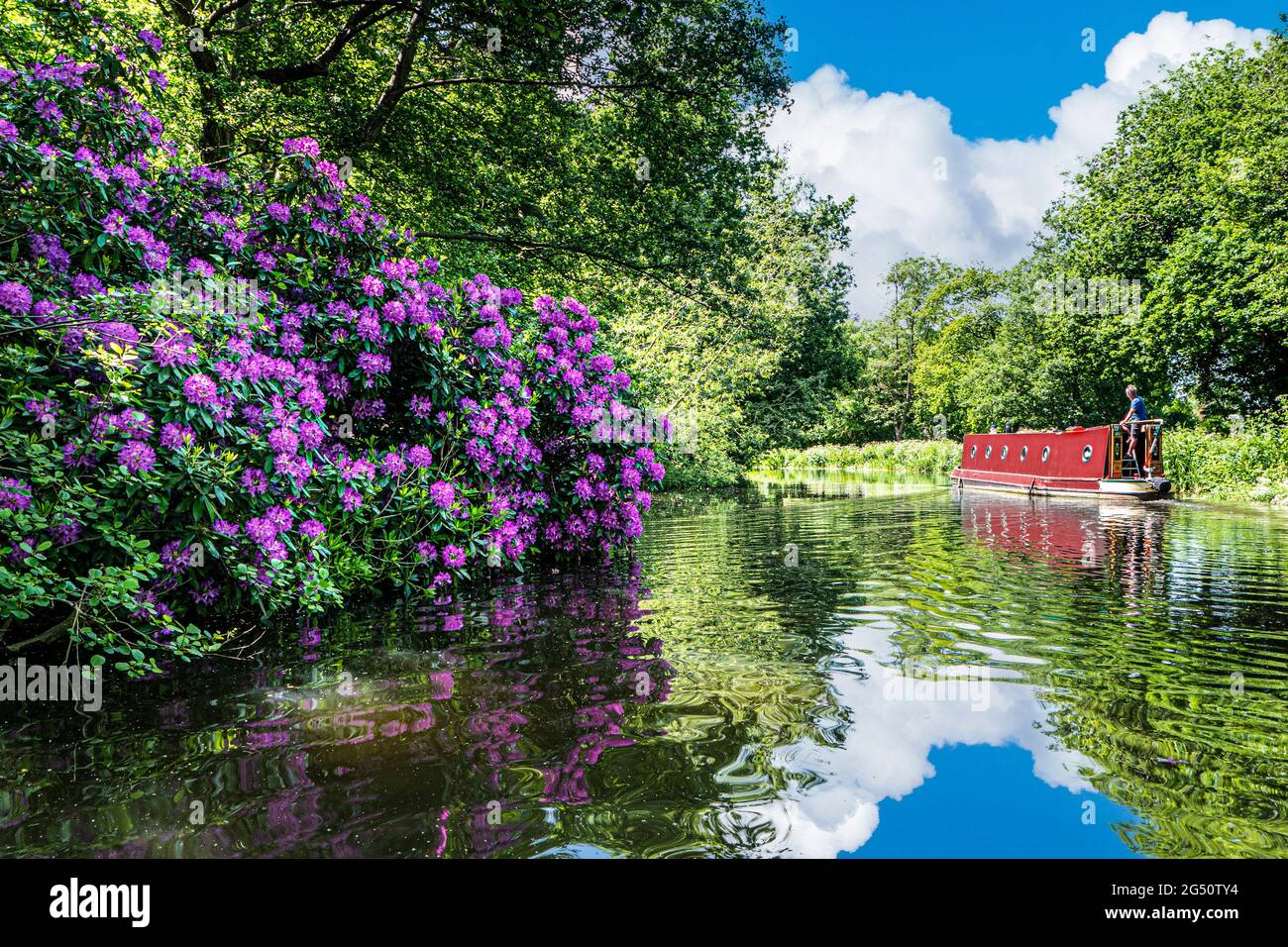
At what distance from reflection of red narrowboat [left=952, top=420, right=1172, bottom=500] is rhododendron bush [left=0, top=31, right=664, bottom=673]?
16.6 metres

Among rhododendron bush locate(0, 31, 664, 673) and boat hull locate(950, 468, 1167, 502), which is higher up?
rhododendron bush locate(0, 31, 664, 673)

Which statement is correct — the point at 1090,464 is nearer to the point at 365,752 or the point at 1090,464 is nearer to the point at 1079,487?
the point at 1079,487

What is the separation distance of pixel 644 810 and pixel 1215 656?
13.8 feet

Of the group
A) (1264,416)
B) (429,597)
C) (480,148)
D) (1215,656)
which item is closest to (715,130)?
(480,148)

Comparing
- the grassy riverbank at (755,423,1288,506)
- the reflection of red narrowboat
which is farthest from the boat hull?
the grassy riverbank at (755,423,1288,506)

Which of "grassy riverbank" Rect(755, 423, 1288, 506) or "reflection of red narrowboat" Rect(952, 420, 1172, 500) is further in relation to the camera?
"reflection of red narrowboat" Rect(952, 420, 1172, 500)

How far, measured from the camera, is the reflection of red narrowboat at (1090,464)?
705 inches

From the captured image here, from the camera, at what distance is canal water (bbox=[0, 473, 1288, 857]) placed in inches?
98.7

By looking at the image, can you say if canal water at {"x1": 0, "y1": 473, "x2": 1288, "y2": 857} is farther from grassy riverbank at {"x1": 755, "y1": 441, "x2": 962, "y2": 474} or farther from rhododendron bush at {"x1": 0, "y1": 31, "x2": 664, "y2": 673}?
grassy riverbank at {"x1": 755, "y1": 441, "x2": 962, "y2": 474}

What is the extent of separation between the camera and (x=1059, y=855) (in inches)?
96.0

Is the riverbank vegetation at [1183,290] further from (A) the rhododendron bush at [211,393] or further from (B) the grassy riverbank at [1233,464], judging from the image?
(A) the rhododendron bush at [211,393]

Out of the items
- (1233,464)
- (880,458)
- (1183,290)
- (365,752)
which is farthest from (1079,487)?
(880,458)

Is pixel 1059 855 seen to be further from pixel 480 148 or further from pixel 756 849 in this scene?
pixel 480 148

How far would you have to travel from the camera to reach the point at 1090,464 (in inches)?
744
